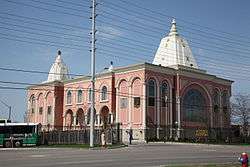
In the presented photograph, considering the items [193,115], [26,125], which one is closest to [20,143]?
[26,125]

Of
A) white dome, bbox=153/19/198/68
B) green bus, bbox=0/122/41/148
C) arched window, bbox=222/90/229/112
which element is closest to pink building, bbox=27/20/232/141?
white dome, bbox=153/19/198/68

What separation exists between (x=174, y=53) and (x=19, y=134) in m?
37.3

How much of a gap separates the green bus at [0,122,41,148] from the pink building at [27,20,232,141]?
54.8ft

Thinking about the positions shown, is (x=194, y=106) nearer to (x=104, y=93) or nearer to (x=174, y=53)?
(x=174, y=53)

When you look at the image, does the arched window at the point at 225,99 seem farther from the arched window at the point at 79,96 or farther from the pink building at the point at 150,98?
the arched window at the point at 79,96

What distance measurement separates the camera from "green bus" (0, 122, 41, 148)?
160 ft

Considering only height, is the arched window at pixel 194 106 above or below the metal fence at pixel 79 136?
above

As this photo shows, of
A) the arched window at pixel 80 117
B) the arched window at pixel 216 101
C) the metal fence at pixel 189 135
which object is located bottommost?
the metal fence at pixel 189 135

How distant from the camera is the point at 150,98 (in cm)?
6731

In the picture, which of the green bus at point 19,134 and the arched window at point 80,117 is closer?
the green bus at point 19,134

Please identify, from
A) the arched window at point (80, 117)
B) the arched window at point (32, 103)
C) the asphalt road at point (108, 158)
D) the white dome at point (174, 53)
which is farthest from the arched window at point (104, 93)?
the asphalt road at point (108, 158)

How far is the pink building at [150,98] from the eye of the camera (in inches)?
2643

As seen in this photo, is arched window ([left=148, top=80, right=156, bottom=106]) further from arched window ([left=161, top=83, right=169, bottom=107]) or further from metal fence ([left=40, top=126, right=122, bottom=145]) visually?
metal fence ([left=40, top=126, right=122, bottom=145])

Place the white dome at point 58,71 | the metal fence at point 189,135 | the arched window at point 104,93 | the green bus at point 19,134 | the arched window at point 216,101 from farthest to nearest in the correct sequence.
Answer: the white dome at point 58,71, the arched window at point 216,101, the arched window at point 104,93, the metal fence at point 189,135, the green bus at point 19,134
